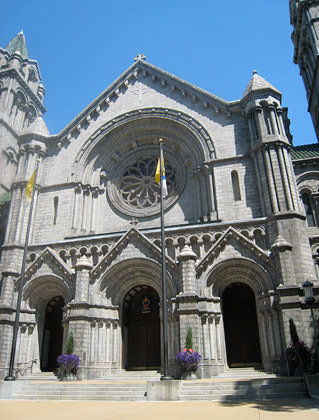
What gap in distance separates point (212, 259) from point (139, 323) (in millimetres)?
6289

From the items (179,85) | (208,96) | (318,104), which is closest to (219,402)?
(208,96)

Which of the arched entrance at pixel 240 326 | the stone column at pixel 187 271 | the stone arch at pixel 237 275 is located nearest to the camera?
the stone column at pixel 187 271

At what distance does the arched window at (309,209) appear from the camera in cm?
2417

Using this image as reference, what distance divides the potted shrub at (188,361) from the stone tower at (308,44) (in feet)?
86.3

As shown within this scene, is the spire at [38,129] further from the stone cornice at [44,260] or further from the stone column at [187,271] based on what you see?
the stone column at [187,271]

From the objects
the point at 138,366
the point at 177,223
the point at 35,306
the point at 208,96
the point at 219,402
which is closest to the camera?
the point at 219,402

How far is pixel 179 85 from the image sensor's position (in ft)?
88.4

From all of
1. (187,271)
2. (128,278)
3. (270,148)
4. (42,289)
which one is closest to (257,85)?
(270,148)

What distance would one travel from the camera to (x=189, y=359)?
52.6ft

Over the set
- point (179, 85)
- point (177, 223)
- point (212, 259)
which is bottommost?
point (212, 259)

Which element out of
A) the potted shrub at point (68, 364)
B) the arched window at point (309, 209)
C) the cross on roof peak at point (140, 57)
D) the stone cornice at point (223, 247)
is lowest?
the potted shrub at point (68, 364)

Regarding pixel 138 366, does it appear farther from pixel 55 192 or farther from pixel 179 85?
pixel 179 85

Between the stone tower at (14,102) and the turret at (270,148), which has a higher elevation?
the stone tower at (14,102)

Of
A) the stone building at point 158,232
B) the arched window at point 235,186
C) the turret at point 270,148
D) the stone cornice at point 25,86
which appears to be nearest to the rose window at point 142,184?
the stone building at point 158,232
